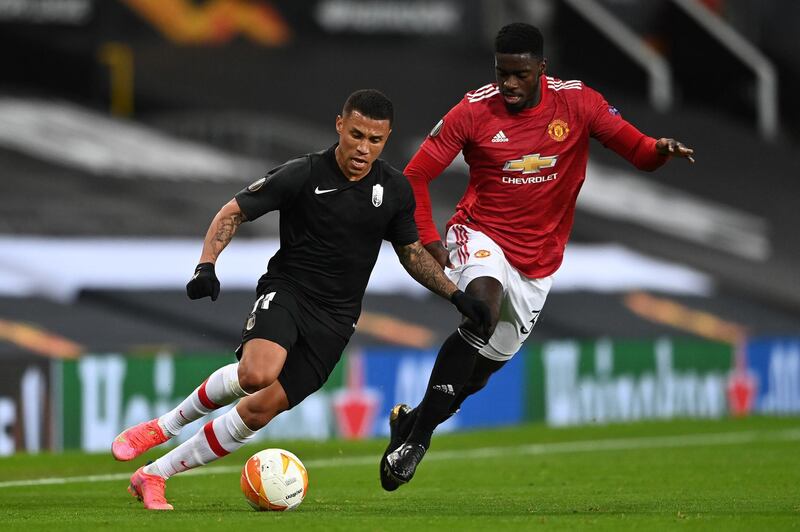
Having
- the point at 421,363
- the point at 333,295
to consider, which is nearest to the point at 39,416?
the point at 421,363

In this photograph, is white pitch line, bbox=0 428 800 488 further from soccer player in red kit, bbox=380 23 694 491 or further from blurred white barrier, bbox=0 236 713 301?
blurred white barrier, bbox=0 236 713 301

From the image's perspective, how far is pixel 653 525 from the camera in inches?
284

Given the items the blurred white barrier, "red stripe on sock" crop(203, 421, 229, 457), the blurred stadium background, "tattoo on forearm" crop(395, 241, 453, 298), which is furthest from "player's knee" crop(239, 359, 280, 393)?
the blurred white barrier

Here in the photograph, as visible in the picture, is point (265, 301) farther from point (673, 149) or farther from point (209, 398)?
point (673, 149)

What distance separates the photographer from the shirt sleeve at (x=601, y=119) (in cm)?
892

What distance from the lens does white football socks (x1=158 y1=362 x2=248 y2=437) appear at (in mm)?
7977

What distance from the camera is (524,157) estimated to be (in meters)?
8.80

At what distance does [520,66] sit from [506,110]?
0.37m

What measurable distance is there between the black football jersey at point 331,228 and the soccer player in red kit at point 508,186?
1.43 feet

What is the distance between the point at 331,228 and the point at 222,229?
2.08 feet

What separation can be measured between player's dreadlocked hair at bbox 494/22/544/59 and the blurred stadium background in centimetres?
698

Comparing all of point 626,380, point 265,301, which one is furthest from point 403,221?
point 626,380

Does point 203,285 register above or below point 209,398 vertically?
above

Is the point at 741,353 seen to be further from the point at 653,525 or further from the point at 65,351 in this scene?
the point at 653,525
